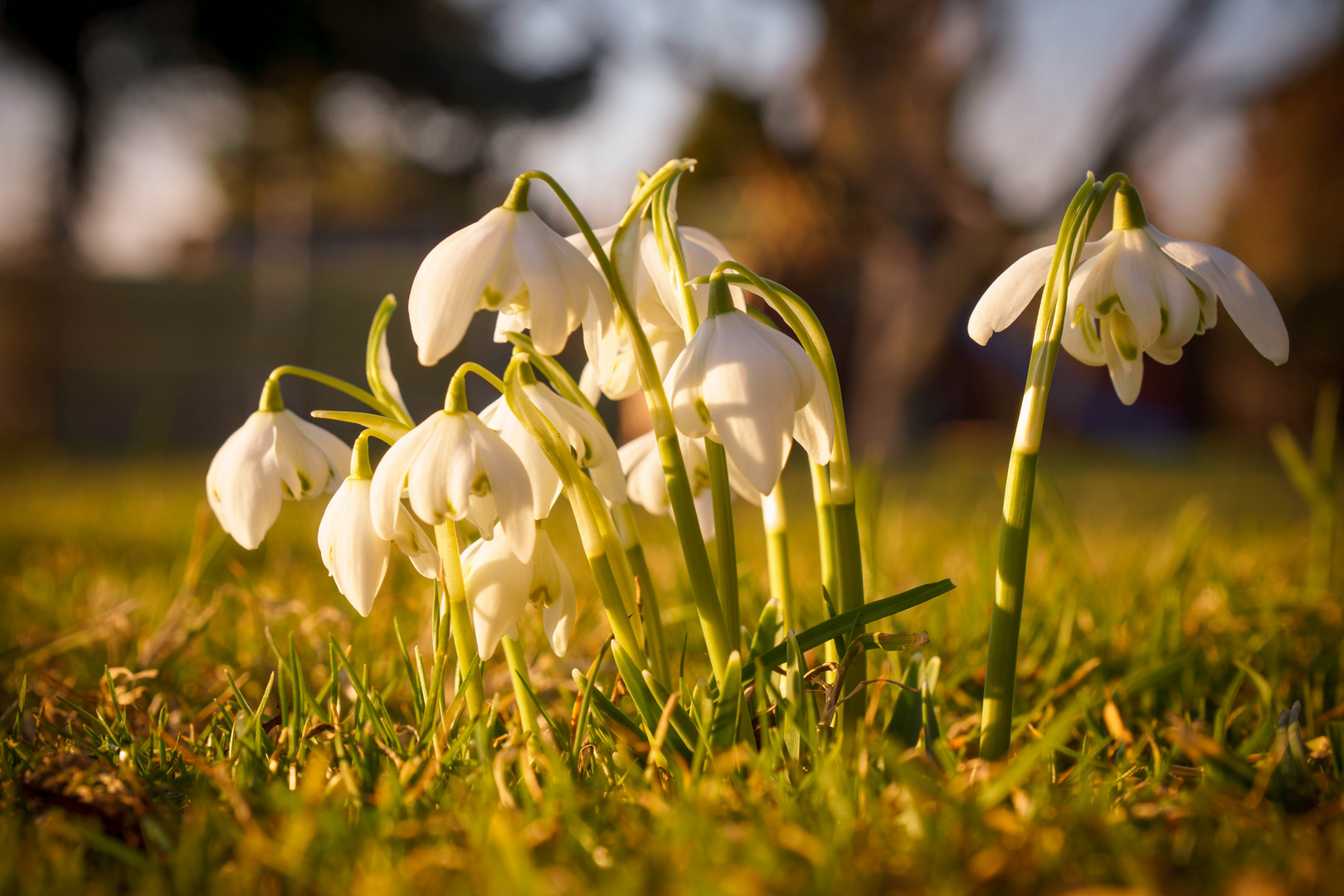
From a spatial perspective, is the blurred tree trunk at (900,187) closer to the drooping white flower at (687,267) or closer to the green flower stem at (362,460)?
the drooping white flower at (687,267)

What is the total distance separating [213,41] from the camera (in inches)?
287

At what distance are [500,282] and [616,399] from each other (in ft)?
0.35

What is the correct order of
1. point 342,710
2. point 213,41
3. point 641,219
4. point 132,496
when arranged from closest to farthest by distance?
point 641,219 → point 342,710 → point 132,496 → point 213,41

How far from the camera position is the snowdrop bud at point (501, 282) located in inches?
22.6

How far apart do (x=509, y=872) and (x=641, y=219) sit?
426 mm

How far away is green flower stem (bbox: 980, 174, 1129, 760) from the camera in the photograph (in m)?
0.61

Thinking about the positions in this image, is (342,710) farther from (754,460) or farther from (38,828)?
(754,460)


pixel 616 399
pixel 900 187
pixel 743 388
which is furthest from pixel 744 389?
pixel 900 187

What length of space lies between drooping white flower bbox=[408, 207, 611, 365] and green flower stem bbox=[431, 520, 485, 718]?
0.13m

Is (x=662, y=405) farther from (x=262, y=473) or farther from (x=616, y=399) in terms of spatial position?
(x=262, y=473)

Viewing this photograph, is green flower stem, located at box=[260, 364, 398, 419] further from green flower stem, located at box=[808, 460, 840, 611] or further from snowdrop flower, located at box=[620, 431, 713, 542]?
green flower stem, located at box=[808, 460, 840, 611]

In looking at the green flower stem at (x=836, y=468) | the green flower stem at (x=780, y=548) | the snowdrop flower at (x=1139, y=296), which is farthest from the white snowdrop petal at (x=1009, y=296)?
the green flower stem at (x=780, y=548)

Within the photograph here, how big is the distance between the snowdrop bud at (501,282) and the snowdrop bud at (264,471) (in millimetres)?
160

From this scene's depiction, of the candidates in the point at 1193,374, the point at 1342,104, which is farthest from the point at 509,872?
the point at 1193,374
